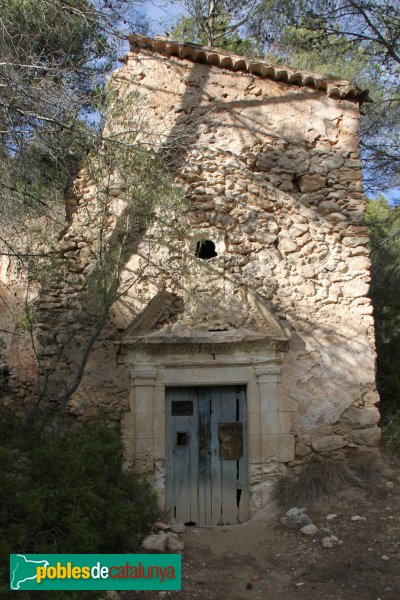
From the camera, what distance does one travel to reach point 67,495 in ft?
15.0

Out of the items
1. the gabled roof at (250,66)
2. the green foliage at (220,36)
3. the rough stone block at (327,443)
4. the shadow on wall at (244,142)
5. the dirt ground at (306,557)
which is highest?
the green foliage at (220,36)

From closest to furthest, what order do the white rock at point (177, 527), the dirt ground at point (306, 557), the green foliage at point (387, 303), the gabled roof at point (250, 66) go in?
the dirt ground at point (306, 557), the white rock at point (177, 527), the gabled roof at point (250, 66), the green foliage at point (387, 303)

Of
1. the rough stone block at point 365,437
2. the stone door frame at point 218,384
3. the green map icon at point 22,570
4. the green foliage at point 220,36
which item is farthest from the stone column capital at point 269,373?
the green foliage at point 220,36

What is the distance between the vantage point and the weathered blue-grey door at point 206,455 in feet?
21.2

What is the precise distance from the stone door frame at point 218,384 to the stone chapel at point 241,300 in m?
0.02

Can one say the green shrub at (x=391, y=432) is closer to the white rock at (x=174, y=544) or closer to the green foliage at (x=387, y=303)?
the green foliage at (x=387, y=303)

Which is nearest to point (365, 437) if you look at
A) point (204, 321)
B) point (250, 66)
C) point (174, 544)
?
point (204, 321)

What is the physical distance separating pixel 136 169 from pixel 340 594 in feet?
14.9

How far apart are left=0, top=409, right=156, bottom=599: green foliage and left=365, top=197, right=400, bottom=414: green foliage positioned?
5.42 m

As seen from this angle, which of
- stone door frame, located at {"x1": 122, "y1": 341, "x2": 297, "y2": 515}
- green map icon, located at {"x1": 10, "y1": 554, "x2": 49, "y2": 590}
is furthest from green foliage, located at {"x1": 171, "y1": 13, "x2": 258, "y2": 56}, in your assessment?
green map icon, located at {"x1": 10, "y1": 554, "x2": 49, "y2": 590}

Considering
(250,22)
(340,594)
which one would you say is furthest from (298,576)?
(250,22)

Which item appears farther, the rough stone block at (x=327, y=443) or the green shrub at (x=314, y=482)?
the rough stone block at (x=327, y=443)

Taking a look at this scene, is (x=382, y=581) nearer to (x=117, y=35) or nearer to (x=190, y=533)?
(x=190, y=533)

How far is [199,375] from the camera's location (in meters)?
6.58
